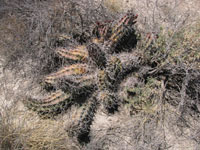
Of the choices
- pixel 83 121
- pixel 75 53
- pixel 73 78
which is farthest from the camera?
pixel 75 53

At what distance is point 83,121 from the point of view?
2.93 metres

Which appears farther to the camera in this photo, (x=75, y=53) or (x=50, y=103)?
(x=75, y=53)

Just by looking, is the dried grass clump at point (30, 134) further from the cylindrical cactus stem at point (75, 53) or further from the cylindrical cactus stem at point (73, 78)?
the cylindrical cactus stem at point (75, 53)

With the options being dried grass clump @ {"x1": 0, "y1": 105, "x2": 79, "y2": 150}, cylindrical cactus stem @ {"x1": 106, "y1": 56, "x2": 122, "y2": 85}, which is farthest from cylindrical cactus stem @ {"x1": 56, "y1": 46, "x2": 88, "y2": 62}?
dried grass clump @ {"x1": 0, "y1": 105, "x2": 79, "y2": 150}

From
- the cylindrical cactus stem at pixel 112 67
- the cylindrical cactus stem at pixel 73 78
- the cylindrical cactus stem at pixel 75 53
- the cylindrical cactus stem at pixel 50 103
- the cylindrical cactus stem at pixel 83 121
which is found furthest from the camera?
the cylindrical cactus stem at pixel 75 53

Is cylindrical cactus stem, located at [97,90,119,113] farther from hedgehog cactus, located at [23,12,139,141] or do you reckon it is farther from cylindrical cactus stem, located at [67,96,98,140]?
cylindrical cactus stem, located at [67,96,98,140]

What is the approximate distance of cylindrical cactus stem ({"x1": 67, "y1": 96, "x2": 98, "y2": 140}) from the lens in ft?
9.42

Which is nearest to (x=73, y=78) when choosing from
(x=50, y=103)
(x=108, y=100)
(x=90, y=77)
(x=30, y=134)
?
(x=90, y=77)

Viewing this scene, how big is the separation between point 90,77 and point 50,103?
67 centimetres

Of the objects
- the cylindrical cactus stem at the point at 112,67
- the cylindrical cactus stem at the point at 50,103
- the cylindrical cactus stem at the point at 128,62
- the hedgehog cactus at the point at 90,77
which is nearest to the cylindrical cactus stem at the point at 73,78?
the hedgehog cactus at the point at 90,77

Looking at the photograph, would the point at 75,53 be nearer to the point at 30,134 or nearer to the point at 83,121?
the point at 83,121

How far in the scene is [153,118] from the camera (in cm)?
322

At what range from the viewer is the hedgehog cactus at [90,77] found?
3027 mm

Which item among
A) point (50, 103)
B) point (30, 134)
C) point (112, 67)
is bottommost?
point (30, 134)
